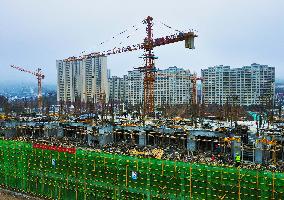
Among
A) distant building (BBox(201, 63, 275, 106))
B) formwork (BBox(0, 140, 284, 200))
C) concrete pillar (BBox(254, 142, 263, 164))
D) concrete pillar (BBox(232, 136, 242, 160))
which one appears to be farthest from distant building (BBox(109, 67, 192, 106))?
formwork (BBox(0, 140, 284, 200))

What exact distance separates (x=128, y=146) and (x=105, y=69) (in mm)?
61999

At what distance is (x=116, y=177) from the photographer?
12164mm

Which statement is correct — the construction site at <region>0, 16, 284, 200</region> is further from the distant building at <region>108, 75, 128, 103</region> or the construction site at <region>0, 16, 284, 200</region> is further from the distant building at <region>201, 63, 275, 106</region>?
the distant building at <region>108, 75, 128, 103</region>

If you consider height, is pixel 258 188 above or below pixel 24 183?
above

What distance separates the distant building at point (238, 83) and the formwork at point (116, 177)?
5093 cm

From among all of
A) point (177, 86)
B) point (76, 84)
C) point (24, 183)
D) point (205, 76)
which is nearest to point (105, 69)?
point (76, 84)

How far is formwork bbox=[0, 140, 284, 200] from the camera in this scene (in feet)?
32.4

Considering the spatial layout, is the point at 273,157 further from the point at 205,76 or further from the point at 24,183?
the point at 205,76

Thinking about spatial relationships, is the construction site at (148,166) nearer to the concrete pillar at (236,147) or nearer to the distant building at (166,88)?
the concrete pillar at (236,147)

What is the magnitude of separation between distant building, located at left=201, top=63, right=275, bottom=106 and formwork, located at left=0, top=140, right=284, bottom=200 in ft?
167

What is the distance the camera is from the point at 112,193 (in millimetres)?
12258

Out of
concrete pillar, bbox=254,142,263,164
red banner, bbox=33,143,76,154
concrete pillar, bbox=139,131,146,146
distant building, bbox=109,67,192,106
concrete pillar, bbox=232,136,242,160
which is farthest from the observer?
distant building, bbox=109,67,192,106

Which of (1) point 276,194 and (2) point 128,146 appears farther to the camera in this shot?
(2) point 128,146

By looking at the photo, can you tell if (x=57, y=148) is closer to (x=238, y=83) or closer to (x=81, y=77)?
(x=238, y=83)
